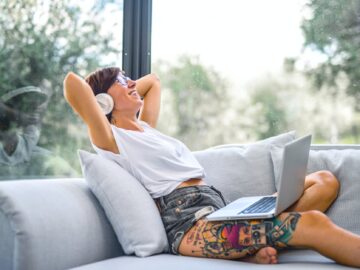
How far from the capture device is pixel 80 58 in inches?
99.5

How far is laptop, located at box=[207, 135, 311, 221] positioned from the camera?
1455 millimetres

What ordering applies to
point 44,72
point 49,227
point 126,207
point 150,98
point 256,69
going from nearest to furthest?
point 49,227 → point 126,207 → point 150,98 → point 44,72 → point 256,69

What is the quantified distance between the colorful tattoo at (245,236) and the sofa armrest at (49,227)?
313 millimetres

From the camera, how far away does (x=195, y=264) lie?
1.41 m

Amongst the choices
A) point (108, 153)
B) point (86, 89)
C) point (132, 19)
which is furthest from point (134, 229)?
point (132, 19)

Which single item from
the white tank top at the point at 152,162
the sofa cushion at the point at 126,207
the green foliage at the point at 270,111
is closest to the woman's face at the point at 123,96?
the white tank top at the point at 152,162

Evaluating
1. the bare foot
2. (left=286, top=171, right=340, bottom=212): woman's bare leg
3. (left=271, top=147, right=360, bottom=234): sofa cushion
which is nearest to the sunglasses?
(left=271, top=147, right=360, bottom=234): sofa cushion

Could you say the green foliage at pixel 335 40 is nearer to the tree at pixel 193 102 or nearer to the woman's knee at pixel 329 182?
the tree at pixel 193 102

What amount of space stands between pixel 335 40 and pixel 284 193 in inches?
50.9

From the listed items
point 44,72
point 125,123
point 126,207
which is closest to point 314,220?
point 126,207

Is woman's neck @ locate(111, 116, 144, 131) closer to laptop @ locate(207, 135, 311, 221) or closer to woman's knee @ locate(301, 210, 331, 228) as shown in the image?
laptop @ locate(207, 135, 311, 221)

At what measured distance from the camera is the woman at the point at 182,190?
1.46 metres

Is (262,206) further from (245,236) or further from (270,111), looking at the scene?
(270,111)

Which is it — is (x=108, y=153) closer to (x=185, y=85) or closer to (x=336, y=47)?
(x=185, y=85)
